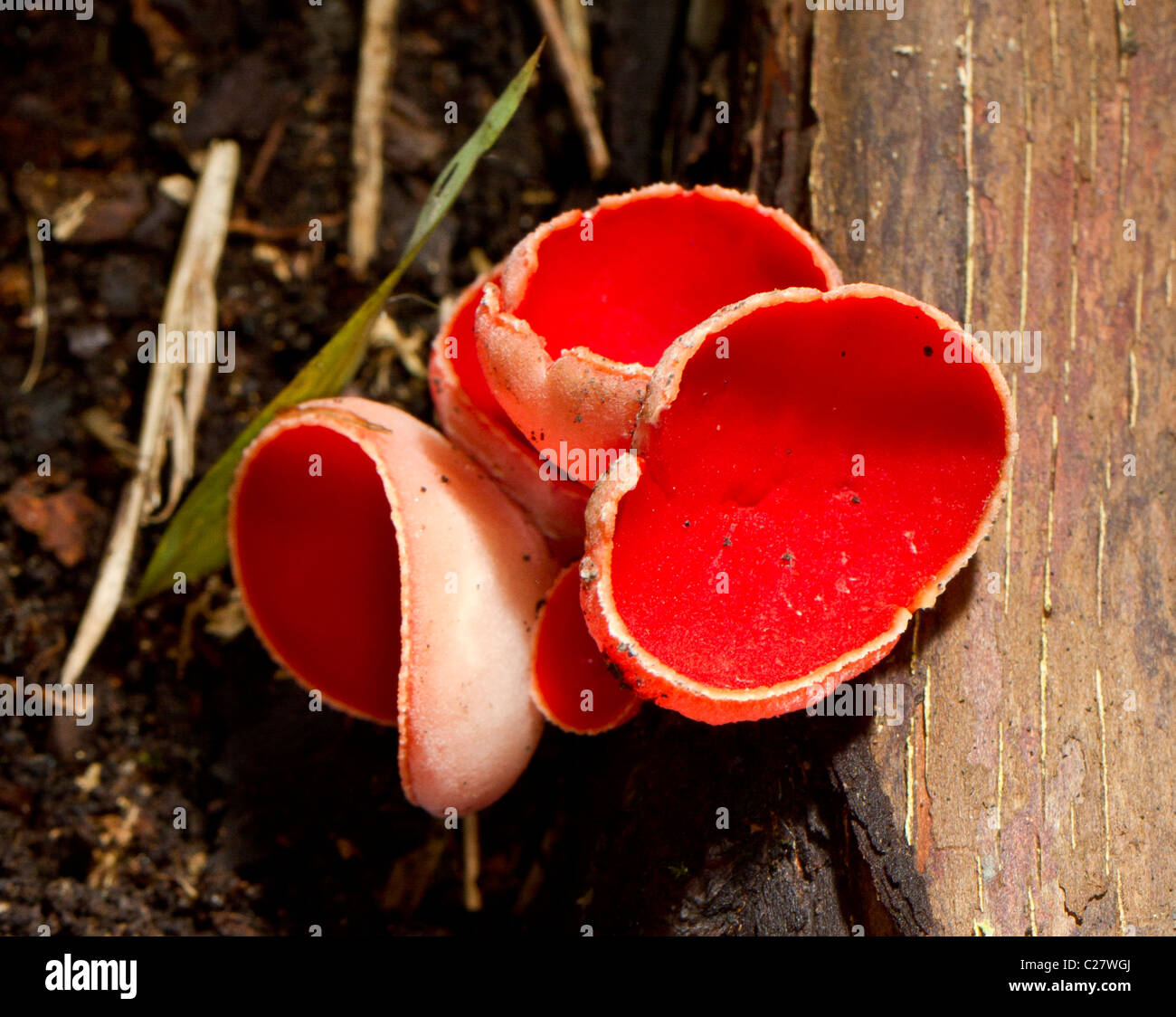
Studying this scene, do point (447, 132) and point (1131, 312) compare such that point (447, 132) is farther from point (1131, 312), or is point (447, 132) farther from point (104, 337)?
point (1131, 312)

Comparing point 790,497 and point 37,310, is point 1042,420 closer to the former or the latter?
point 790,497

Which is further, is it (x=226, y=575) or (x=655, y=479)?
(x=226, y=575)

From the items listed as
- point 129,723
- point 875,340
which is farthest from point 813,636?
point 129,723

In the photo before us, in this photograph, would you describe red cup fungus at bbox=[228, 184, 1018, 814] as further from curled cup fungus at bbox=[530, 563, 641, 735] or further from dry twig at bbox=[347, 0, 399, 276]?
dry twig at bbox=[347, 0, 399, 276]

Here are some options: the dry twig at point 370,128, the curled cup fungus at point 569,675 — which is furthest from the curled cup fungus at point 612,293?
the dry twig at point 370,128

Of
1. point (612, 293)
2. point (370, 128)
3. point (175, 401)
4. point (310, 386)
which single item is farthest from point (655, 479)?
point (370, 128)
